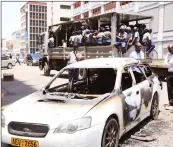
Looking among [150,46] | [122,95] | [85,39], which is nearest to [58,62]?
[85,39]

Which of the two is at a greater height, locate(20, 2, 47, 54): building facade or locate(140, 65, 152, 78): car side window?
locate(20, 2, 47, 54): building facade

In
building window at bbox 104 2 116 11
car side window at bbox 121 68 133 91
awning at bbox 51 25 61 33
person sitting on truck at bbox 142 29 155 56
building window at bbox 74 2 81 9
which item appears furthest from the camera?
building window at bbox 74 2 81 9

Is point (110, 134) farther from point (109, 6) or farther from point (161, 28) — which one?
point (109, 6)

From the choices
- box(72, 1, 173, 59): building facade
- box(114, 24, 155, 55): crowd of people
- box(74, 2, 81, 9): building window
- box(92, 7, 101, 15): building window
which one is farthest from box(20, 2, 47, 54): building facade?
box(114, 24, 155, 55): crowd of people

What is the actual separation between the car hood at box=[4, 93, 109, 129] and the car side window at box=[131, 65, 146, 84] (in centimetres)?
150

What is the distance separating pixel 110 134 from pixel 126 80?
1343 millimetres

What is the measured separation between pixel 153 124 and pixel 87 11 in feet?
170

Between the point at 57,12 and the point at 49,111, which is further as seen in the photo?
the point at 57,12

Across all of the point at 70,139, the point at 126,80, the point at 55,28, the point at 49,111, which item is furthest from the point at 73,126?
the point at 55,28

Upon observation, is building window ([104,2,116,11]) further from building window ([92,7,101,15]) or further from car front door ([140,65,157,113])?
car front door ([140,65,157,113])

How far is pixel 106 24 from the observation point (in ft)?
49.8

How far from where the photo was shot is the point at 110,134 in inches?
177

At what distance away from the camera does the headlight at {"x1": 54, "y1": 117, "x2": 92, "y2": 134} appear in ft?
13.3

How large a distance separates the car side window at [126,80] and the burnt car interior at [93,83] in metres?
0.17
